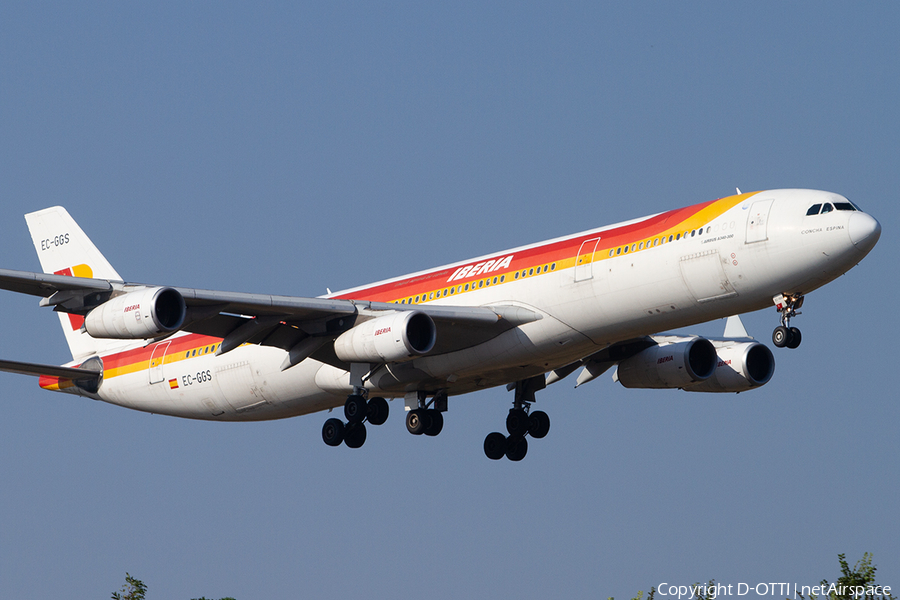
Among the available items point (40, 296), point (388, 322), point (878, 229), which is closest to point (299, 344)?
point (388, 322)

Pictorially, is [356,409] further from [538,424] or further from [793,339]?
[793,339]

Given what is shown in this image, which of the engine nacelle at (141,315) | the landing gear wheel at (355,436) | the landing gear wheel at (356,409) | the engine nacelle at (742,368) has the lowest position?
the engine nacelle at (141,315)

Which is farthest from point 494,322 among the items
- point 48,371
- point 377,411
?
point 48,371

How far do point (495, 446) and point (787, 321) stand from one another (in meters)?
13.5

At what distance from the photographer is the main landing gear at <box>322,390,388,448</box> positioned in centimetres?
3925

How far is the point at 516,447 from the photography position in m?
43.8

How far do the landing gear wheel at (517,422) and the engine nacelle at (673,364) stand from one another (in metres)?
3.88

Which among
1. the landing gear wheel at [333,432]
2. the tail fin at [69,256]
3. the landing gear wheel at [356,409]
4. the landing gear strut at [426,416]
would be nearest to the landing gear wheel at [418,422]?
the landing gear strut at [426,416]

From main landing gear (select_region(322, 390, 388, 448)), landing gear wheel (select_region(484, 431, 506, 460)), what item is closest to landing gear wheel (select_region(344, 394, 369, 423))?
main landing gear (select_region(322, 390, 388, 448))

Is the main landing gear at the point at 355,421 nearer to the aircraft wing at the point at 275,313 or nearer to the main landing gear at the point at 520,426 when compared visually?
the aircraft wing at the point at 275,313

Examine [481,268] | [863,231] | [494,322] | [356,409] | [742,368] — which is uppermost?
[742,368]

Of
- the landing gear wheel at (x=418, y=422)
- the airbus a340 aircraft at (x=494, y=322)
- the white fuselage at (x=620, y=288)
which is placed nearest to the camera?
the white fuselage at (x=620, y=288)

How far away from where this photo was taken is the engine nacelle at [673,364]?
41.3 m

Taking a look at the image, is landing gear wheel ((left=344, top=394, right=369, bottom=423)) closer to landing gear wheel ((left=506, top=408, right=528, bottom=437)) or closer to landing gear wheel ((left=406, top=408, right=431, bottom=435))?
landing gear wheel ((left=406, top=408, right=431, bottom=435))
